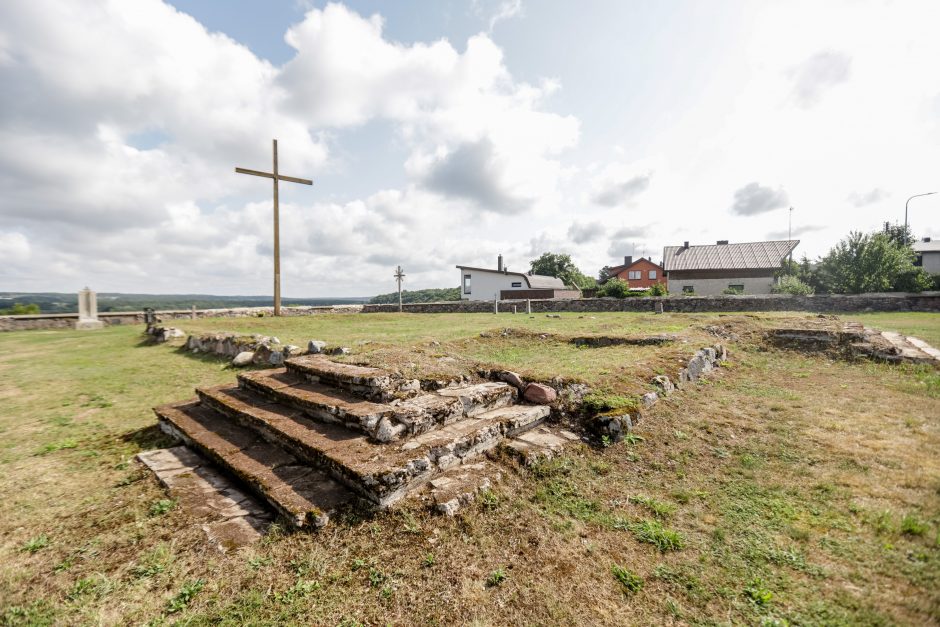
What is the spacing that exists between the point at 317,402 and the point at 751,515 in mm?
4628

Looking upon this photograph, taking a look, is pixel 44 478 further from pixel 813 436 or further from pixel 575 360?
pixel 813 436

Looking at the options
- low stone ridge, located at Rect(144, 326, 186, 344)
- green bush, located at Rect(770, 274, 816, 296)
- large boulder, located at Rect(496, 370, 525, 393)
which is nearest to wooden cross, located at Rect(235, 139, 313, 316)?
low stone ridge, located at Rect(144, 326, 186, 344)

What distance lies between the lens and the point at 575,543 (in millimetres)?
2914

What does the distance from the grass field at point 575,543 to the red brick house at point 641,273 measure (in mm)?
56648

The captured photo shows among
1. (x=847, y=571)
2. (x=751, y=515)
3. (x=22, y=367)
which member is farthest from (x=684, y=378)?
(x=22, y=367)

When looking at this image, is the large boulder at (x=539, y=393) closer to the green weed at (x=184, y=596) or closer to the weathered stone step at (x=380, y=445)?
the weathered stone step at (x=380, y=445)

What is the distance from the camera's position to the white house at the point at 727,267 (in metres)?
33.8

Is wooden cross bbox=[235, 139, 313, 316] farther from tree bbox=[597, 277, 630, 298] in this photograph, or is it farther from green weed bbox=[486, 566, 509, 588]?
tree bbox=[597, 277, 630, 298]

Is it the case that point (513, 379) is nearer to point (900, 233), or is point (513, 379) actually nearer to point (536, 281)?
point (536, 281)

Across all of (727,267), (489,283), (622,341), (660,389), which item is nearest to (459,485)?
(660,389)

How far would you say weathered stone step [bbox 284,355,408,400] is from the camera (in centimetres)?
457

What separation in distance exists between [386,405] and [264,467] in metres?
1.39

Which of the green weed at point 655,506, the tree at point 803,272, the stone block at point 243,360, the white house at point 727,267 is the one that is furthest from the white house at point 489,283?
the green weed at point 655,506

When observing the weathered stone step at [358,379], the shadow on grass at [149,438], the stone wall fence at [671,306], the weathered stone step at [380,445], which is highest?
the stone wall fence at [671,306]
